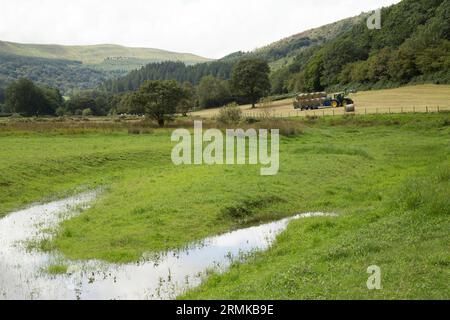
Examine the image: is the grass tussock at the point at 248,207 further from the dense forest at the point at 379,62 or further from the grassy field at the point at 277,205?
the dense forest at the point at 379,62

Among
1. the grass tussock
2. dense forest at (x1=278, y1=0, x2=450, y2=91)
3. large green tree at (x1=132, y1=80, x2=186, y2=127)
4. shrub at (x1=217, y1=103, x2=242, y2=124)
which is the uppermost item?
dense forest at (x1=278, y1=0, x2=450, y2=91)

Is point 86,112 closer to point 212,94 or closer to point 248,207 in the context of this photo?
point 212,94

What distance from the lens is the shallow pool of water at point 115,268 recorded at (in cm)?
1456

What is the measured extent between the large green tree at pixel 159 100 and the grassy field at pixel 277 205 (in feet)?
59.8

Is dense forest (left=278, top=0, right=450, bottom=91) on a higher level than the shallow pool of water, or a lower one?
higher

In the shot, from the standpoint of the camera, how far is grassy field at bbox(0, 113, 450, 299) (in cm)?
1362

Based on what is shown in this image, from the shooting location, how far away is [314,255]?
15.7 metres

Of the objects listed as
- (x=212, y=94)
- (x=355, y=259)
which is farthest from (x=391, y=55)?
(x=355, y=259)

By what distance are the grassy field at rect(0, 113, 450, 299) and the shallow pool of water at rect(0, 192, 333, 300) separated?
0.80 metres

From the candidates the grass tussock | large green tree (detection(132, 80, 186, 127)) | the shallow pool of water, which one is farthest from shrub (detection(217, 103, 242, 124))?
the shallow pool of water

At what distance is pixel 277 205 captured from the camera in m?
26.0

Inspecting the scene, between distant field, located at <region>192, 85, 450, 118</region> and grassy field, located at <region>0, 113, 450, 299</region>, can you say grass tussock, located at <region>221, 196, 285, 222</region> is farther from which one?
distant field, located at <region>192, 85, 450, 118</region>

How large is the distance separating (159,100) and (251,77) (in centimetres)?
4873

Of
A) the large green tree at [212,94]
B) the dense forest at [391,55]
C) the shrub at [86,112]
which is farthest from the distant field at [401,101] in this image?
the shrub at [86,112]
